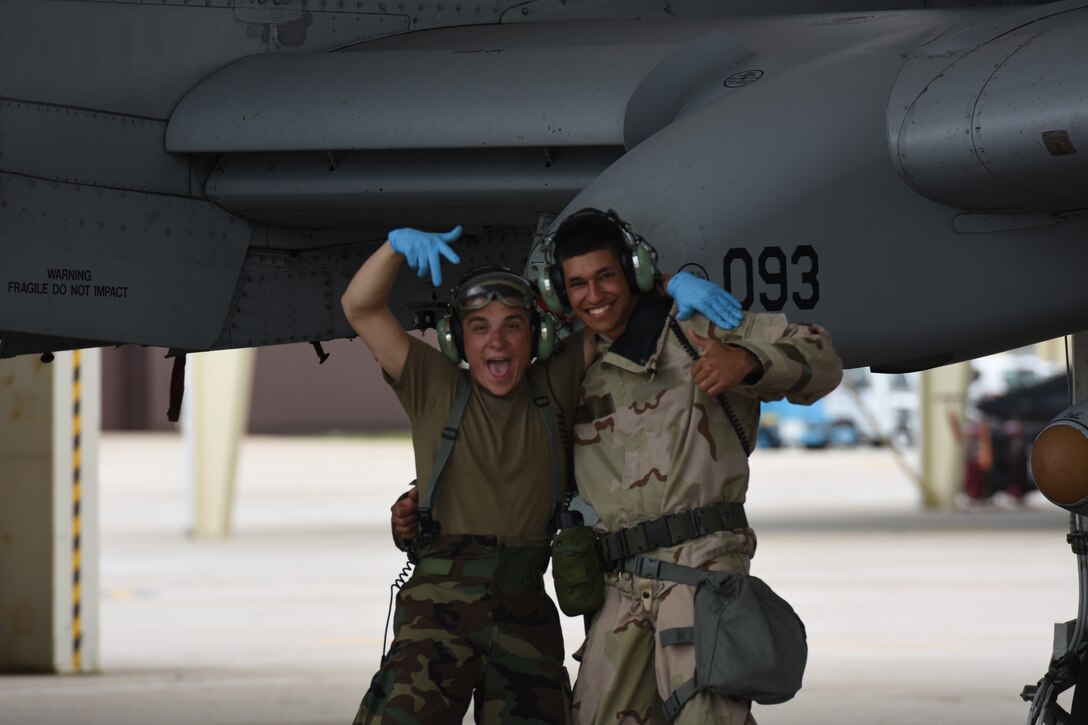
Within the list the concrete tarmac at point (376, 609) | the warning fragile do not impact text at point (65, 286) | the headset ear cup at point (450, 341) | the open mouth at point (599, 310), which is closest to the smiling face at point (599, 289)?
the open mouth at point (599, 310)

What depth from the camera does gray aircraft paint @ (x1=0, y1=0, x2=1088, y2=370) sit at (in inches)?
229

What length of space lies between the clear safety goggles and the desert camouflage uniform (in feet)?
0.94

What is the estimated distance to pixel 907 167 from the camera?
5.84 metres

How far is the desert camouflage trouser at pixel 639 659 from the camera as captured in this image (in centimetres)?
467

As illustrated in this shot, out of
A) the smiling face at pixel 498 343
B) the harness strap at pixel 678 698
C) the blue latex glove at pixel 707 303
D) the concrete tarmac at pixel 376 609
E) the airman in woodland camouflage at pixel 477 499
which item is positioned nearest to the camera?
the harness strap at pixel 678 698

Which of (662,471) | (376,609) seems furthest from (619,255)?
(376,609)

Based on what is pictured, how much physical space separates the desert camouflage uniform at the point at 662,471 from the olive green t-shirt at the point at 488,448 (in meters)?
0.13

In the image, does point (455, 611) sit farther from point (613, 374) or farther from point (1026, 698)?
point (1026, 698)

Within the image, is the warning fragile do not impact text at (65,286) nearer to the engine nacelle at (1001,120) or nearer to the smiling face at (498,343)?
the smiling face at (498,343)

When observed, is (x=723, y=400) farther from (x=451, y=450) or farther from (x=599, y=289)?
(x=451, y=450)

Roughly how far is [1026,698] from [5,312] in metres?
3.99

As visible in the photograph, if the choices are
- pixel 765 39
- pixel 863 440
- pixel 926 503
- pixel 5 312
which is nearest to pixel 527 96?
pixel 765 39

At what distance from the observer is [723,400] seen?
486 centimetres

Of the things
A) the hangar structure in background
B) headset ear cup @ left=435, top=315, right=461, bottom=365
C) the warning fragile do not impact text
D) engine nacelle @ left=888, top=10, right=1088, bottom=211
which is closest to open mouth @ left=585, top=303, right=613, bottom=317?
headset ear cup @ left=435, top=315, right=461, bottom=365
